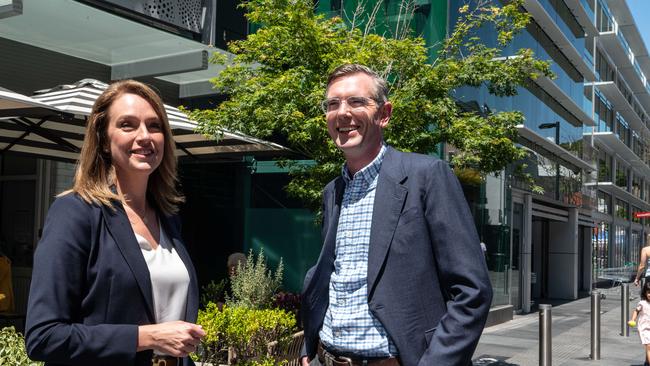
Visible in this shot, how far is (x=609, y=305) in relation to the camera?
22.9m

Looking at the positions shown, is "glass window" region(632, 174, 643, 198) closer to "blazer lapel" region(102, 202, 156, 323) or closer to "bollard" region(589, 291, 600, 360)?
"bollard" region(589, 291, 600, 360)

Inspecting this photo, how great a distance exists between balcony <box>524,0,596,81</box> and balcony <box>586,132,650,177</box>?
8767 mm

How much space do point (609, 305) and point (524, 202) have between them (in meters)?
6.61

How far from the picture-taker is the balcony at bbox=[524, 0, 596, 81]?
21.1 meters

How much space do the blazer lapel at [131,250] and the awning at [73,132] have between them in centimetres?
362

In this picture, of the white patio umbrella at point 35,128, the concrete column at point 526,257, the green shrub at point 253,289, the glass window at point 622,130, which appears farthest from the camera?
the glass window at point 622,130

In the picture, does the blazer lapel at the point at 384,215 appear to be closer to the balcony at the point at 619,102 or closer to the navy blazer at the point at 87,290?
the navy blazer at the point at 87,290

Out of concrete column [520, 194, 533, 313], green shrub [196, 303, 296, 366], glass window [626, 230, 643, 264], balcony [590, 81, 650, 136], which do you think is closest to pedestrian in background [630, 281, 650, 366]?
green shrub [196, 303, 296, 366]

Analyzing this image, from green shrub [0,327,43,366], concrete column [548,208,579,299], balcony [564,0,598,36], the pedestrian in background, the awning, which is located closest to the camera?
green shrub [0,327,43,366]

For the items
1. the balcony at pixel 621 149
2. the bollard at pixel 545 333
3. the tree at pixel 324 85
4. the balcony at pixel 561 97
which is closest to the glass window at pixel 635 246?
the balcony at pixel 621 149

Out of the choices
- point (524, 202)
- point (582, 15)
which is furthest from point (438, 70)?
point (582, 15)

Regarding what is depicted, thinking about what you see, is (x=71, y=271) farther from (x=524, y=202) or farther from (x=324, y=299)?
(x=524, y=202)

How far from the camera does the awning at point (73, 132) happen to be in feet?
19.9

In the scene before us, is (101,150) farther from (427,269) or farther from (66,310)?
(427,269)
